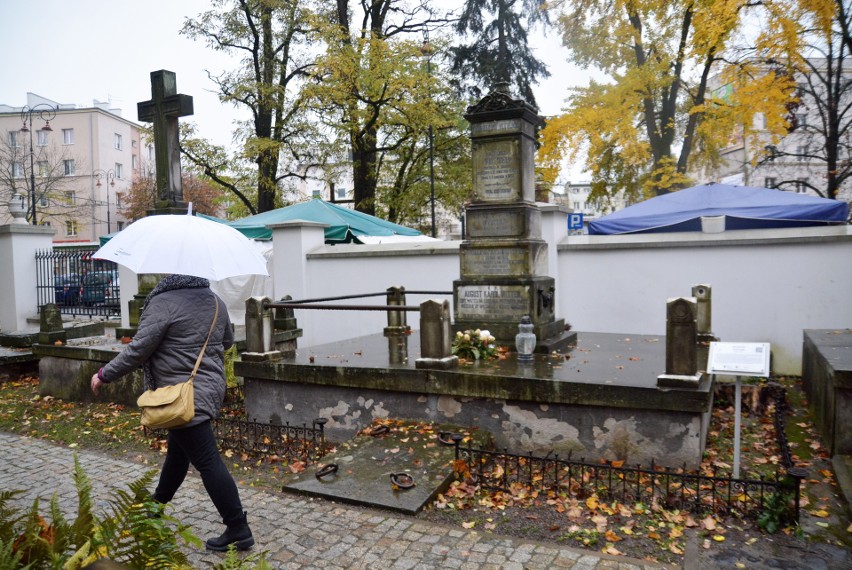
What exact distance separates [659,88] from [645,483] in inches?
603

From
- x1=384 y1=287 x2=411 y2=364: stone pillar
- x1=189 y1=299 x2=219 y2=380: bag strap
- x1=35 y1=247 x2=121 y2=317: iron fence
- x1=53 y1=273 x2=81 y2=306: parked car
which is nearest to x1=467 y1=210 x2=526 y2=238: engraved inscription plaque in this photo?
x1=384 y1=287 x2=411 y2=364: stone pillar

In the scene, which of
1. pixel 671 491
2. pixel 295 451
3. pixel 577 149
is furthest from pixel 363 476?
pixel 577 149

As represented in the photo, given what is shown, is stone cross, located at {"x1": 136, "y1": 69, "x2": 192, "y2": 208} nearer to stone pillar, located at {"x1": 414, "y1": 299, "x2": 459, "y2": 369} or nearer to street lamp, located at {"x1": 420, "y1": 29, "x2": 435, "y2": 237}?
stone pillar, located at {"x1": 414, "y1": 299, "x2": 459, "y2": 369}

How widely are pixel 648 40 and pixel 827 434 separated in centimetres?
1575

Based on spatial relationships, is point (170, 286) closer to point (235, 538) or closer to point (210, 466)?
point (210, 466)

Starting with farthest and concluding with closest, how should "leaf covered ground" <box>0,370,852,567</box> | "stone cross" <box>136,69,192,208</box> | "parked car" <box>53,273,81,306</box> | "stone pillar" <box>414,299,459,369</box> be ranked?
"parked car" <box>53,273,81,306</box> < "stone cross" <box>136,69,192,208</box> < "stone pillar" <box>414,299,459,369</box> < "leaf covered ground" <box>0,370,852,567</box>

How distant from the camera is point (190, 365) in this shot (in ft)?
13.4

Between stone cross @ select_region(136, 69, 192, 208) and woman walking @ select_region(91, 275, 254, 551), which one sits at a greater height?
stone cross @ select_region(136, 69, 192, 208)

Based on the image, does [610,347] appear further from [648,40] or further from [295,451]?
[648,40]

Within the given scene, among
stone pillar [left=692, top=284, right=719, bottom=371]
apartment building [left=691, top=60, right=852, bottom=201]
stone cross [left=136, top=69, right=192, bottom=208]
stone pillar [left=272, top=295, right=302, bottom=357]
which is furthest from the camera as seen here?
apartment building [left=691, top=60, right=852, bottom=201]

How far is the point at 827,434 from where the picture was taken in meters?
5.83

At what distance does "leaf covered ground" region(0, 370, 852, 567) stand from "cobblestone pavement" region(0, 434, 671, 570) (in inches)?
9.5

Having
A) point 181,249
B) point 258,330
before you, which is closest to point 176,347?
point 181,249

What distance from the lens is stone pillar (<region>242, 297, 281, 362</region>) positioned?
24.5 feet
